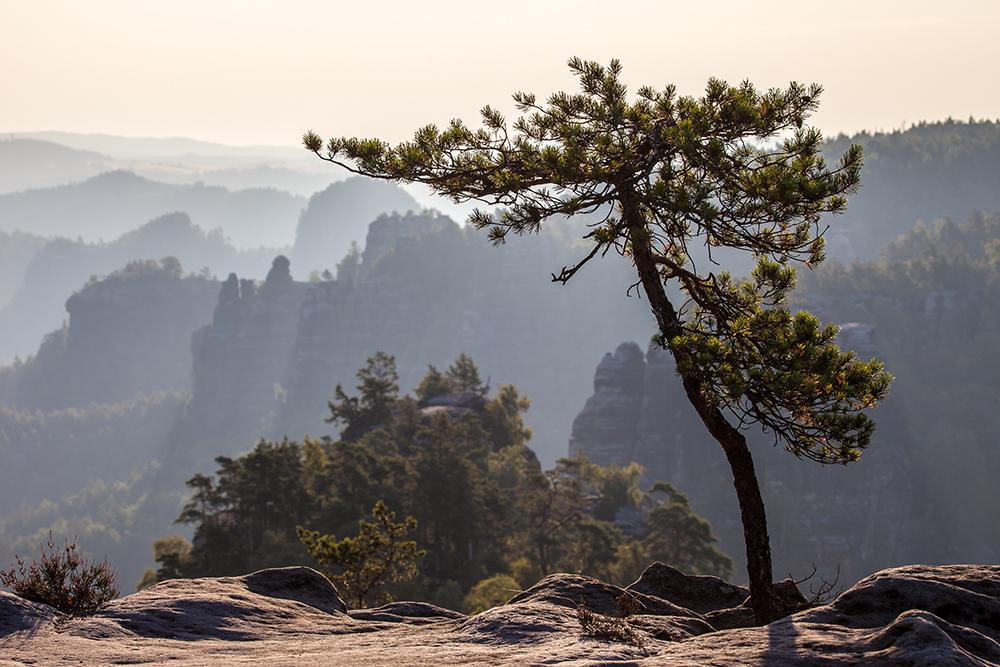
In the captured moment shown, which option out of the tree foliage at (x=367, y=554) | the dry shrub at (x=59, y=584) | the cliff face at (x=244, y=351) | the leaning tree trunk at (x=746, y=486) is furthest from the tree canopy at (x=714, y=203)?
the cliff face at (x=244, y=351)

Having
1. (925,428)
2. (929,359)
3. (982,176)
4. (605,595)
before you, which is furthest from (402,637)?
(982,176)

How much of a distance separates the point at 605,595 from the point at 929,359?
11292 cm

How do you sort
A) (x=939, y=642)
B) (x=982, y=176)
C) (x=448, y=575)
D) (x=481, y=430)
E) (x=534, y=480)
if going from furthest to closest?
1. (x=982, y=176)
2. (x=481, y=430)
3. (x=534, y=480)
4. (x=448, y=575)
5. (x=939, y=642)

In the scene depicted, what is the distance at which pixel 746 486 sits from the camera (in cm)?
836

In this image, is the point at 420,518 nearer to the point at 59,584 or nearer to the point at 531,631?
the point at 59,584

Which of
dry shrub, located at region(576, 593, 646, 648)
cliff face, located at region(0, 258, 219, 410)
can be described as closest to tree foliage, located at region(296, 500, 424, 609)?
dry shrub, located at region(576, 593, 646, 648)

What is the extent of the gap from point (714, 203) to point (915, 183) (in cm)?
19031

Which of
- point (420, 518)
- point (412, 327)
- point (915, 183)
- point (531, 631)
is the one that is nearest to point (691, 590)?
point (531, 631)

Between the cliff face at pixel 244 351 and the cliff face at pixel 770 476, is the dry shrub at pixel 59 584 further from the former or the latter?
the cliff face at pixel 244 351

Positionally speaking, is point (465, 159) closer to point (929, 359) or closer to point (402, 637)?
point (402, 637)

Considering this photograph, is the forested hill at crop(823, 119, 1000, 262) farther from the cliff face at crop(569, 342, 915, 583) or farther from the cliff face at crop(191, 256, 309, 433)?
the cliff face at crop(191, 256, 309, 433)

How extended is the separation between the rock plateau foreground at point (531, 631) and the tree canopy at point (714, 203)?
169 centimetres

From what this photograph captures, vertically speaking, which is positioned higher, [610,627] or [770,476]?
[770,476]

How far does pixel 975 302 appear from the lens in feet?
341
